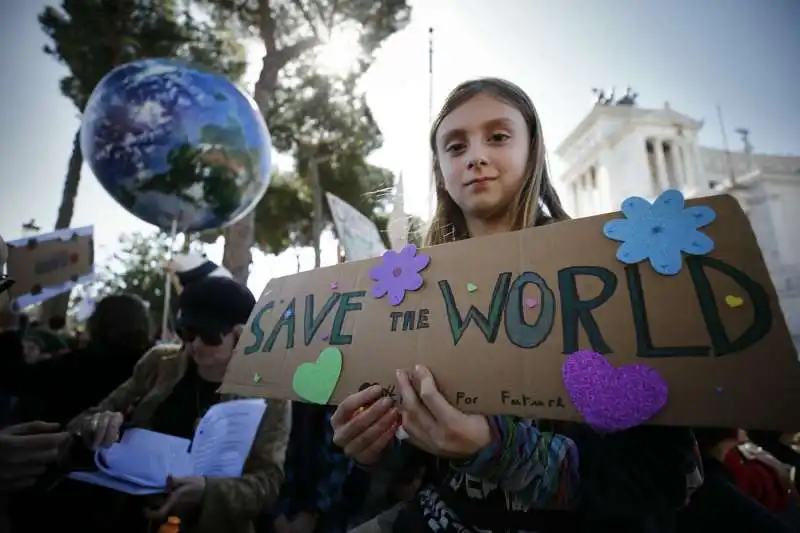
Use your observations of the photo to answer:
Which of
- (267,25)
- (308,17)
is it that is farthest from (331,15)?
(267,25)

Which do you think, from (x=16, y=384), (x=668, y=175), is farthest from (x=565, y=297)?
(x=668, y=175)

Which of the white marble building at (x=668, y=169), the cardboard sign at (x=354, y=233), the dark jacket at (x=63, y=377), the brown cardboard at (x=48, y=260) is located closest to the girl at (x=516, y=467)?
the dark jacket at (x=63, y=377)

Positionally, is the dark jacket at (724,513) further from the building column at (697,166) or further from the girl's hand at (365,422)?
the building column at (697,166)

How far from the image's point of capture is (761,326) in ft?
2.03

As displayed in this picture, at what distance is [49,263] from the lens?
3295 millimetres

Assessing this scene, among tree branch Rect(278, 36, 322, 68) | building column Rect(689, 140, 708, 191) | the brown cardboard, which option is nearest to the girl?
the brown cardboard

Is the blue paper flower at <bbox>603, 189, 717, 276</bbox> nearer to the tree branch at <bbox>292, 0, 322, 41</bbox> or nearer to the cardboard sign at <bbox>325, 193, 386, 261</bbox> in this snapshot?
the cardboard sign at <bbox>325, 193, 386, 261</bbox>

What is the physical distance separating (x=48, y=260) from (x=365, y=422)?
362 cm

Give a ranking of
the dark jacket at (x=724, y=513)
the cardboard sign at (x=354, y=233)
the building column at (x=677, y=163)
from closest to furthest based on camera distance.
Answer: the dark jacket at (x=724, y=513)
the cardboard sign at (x=354, y=233)
the building column at (x=677, y=163)

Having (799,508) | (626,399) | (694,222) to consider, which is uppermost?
(694,222)

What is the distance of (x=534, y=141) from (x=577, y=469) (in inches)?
34.1

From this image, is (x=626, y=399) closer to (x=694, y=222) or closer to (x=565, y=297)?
(x=565, y=297)

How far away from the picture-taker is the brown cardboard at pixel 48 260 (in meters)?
3.11

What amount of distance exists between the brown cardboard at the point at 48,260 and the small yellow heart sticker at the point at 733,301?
12.9ft
